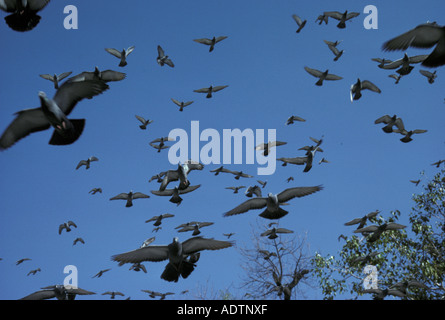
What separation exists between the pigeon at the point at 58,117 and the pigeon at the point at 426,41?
5.80 metres

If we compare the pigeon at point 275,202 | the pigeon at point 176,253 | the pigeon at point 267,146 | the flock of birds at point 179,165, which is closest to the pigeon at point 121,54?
the flock of birds at point 179,165

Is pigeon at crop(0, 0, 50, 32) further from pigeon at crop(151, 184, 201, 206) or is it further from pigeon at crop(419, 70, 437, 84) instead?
pigeon at crop(419, 70, 437, 84)

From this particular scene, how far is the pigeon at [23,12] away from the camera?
8805 millimetres

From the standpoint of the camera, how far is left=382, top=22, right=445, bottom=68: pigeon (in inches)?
365

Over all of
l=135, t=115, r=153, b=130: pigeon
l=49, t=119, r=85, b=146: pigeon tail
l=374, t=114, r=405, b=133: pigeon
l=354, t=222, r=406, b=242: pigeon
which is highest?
l=135, t=115, r=153, b=130: pigeon

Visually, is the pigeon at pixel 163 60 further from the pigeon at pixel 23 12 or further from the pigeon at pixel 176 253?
the pigeon at pixel 176 253

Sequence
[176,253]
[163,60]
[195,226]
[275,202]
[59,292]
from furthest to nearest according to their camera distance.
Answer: [163,60]
[195,226]
[275,202]
[59,292]
[176,253]

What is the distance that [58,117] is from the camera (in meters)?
8.41

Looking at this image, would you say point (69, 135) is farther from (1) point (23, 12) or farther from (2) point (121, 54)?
(2) point (121, 54)

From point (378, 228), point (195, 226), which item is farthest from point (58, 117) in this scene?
point (378, 228)

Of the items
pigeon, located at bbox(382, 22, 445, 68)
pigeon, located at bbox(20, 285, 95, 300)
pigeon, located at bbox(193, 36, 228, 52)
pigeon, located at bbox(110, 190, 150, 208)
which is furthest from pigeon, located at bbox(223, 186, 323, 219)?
pigeon, located at bbox(193, 36, 228, 52)

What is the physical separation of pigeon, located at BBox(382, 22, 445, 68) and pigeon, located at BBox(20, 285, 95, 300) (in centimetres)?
802

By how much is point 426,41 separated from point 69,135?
7.31m

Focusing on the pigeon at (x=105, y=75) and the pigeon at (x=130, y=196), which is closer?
the pigeon at (x=105, y=75)
